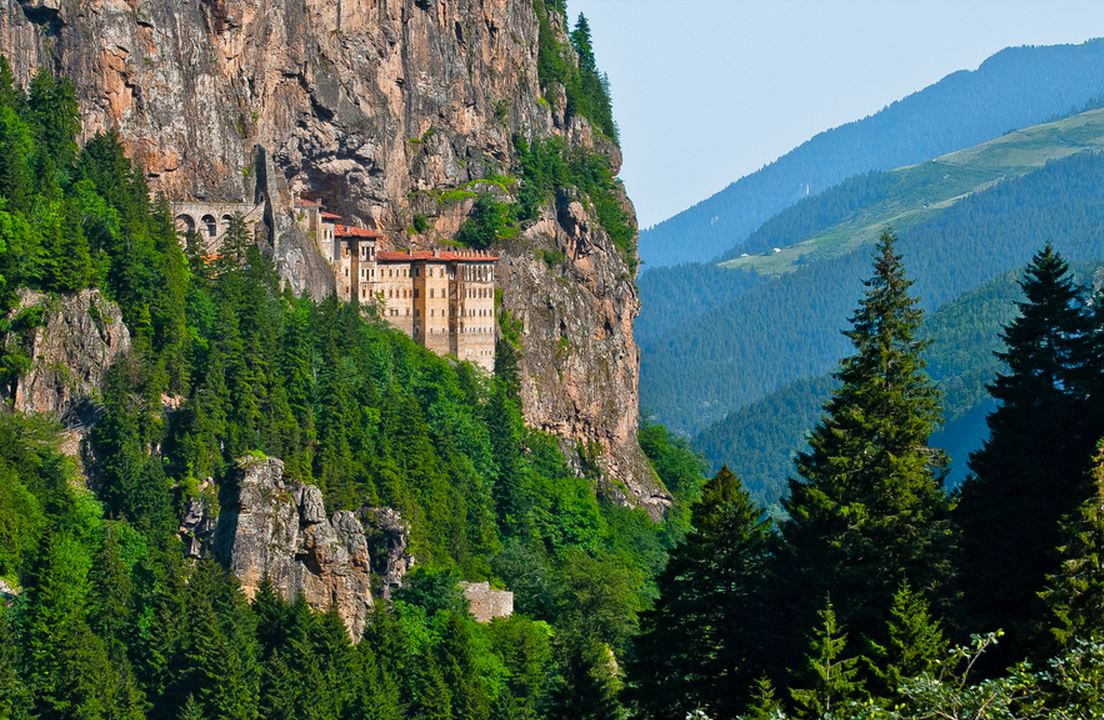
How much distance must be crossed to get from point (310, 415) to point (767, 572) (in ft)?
158

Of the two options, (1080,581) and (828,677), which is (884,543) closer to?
(828,677)

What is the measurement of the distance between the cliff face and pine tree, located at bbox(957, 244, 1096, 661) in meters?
56.9

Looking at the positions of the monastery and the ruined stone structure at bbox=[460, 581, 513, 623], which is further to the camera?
the monastery

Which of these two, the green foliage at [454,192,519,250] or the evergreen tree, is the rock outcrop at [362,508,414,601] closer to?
the evergreen tree

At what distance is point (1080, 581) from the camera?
142 ft

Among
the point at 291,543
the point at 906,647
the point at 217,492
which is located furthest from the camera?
the point at 291,543

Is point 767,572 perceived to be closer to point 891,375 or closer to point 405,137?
point 891,375

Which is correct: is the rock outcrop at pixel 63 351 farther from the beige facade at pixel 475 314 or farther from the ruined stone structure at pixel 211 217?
the beige facade at pixel 475 314

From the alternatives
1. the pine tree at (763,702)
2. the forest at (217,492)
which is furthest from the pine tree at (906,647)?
the forest at (217,492)

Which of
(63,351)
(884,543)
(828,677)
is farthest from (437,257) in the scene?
(828,677)

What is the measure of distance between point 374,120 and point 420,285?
986cm

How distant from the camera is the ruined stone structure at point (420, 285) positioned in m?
109

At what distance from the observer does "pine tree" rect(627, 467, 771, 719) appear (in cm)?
5228

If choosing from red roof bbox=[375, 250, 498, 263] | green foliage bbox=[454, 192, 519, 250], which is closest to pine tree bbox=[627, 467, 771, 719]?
red roof bbox=[375, 250, 498, 263]
